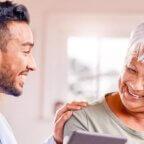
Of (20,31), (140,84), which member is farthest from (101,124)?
(20,31)

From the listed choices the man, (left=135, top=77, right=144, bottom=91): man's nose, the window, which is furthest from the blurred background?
(left=135, top=77, right=144, bottom=91): man's nose

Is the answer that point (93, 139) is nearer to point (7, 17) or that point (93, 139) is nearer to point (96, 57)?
point (7, 17)

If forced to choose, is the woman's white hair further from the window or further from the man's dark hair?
the window

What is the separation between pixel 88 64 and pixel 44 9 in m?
0.57

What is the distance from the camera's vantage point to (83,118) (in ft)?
5.22

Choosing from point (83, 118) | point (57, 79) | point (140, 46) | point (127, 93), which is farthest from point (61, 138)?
point (57, 79)

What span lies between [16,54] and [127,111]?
0.46m

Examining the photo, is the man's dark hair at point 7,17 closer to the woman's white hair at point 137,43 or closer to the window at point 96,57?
the woman's white hair at point 137,43

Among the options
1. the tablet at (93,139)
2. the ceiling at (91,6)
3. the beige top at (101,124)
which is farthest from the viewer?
the ceiling at (91,6)

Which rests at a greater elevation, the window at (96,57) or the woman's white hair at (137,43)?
the woman's white hair at (137,43)

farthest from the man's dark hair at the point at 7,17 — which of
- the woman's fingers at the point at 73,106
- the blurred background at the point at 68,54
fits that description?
the blurred background at the point at 68,54

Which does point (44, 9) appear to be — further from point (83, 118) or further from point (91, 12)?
point (83, 118)

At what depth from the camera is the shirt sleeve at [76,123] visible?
5.16ft

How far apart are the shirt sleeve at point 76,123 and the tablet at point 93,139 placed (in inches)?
10.1
